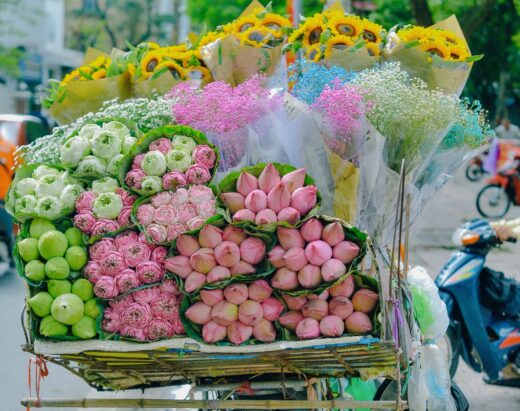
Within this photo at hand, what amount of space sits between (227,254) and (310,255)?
27 cm

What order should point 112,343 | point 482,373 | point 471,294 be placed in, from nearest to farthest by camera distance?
1. point 112,343
2. point 471,294
3. point 482,373

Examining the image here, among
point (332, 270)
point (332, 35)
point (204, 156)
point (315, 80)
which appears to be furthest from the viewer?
point (332, 35)

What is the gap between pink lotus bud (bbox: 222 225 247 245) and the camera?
273 centimetres

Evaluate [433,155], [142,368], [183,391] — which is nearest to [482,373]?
[183,391]

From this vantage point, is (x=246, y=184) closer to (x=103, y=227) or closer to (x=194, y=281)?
(x=194, y=281)

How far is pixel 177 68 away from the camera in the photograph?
400 centimetres

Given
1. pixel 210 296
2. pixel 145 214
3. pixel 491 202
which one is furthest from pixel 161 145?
pixel 491 202

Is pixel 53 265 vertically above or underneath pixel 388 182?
underneath

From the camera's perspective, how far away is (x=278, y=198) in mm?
2734

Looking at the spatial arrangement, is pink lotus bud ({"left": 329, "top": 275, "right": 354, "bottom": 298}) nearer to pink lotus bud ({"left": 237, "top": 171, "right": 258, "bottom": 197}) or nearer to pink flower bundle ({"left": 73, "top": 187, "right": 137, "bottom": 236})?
pink lotus bud ({"left": 237, "top": 171, "right": 258, "bottom": 197})

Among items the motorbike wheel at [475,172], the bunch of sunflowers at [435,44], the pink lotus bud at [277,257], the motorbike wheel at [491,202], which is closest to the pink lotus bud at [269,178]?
the pink lotus bud at [277,257]

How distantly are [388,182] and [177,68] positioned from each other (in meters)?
1.34

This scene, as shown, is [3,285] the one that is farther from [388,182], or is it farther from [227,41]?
[388,182]

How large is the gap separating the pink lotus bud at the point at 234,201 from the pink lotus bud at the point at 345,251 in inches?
13.7
